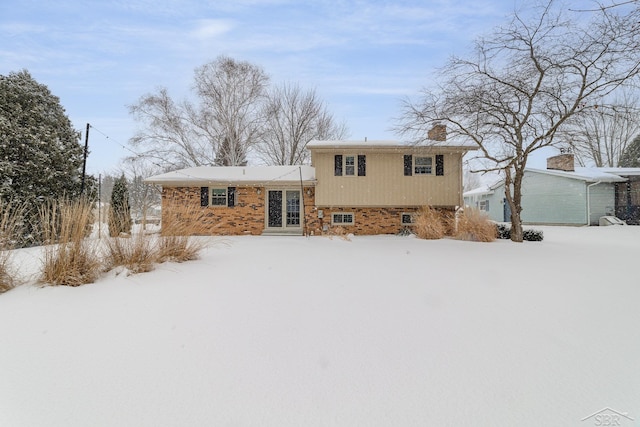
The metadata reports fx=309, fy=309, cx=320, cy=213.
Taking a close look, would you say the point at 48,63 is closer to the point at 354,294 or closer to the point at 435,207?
the point at 354,294

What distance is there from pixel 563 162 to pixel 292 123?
55.3 feet

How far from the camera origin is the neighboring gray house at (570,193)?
1694 centimetres

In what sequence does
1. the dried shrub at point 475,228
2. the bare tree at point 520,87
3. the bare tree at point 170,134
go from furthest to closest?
the bare tree at point 170,134, the dried shrub at point 475,228, the bare tree at point 520,87

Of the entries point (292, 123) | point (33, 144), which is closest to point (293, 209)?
point (33, 144)

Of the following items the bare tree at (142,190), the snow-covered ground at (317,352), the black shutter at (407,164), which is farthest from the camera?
the black shutter at (407,164)

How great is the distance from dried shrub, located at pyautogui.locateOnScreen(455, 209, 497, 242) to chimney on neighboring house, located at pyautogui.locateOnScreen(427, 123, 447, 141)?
2.87m

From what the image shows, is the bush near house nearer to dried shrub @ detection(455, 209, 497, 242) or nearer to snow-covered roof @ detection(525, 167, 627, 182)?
dried shrub @ detection(455, 209, 497, 242)

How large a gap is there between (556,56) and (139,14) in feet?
37.2

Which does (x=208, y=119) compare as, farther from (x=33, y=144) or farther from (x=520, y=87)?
(x=520, y=87)

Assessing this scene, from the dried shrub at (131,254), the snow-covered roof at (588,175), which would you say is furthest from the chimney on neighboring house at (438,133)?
the snow-covered roof at (588,175)

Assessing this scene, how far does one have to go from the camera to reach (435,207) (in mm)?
12906

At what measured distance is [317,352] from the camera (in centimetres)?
244

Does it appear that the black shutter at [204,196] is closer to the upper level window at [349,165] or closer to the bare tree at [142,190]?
the bare tree at [142,190]

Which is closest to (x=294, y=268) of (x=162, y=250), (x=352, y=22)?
(x=162, y=250)
